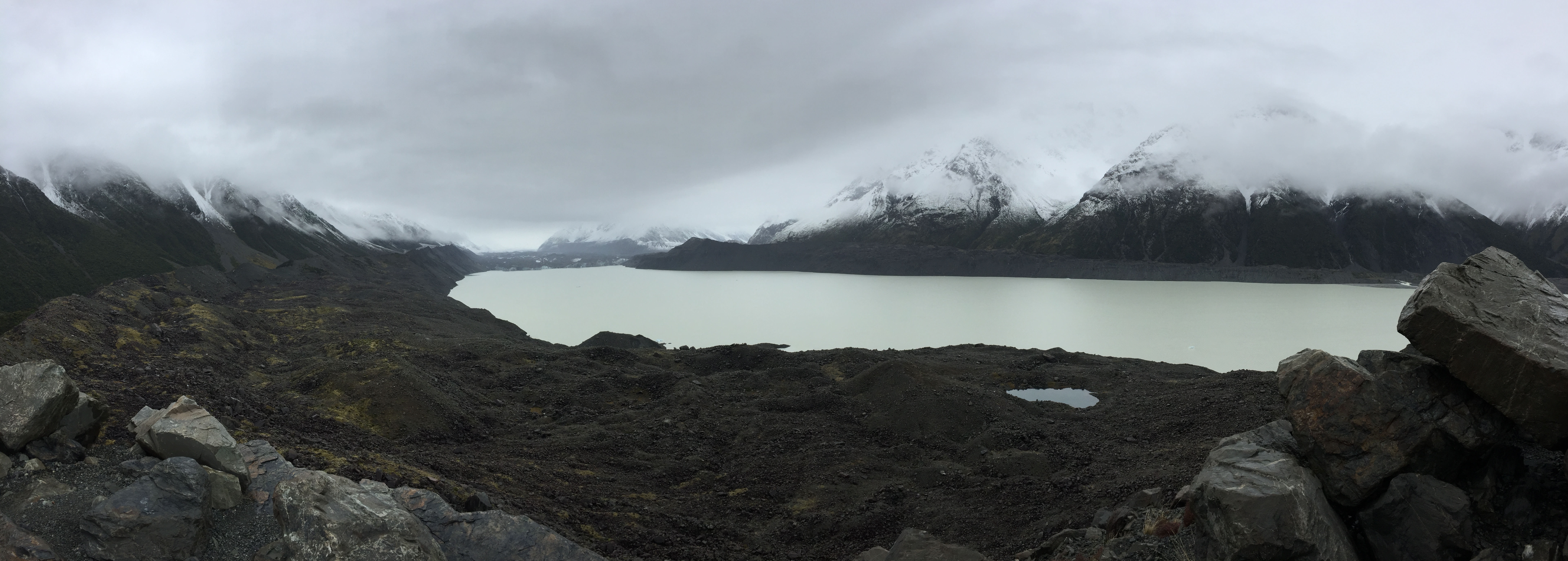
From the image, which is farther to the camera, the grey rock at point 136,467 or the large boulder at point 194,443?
the large boulder at point 194,443

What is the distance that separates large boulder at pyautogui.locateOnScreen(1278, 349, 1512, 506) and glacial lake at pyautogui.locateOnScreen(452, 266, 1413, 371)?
2880 centimetres

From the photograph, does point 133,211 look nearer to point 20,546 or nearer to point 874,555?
point 20,546

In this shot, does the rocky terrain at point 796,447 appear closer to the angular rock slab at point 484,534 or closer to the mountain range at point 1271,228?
the angular rock slab at point 484,534

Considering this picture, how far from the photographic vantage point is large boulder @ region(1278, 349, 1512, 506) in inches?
295

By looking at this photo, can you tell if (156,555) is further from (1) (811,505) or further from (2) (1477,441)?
(2) (1477,441)

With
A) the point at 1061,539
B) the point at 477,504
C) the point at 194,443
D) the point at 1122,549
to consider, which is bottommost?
the point at 1061,539

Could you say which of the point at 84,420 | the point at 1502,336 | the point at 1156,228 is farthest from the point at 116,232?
the point at 1156,228

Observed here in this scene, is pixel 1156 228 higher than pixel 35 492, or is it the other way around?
pixel 1156 228

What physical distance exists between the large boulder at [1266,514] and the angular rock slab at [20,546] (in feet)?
38.1

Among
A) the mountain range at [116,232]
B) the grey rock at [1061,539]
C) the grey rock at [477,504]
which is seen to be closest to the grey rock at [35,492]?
the grey rock at [477,504]

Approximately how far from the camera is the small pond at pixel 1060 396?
84.5 ft

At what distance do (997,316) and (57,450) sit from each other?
6025 cm

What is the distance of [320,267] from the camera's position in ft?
282

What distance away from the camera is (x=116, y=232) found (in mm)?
99000
